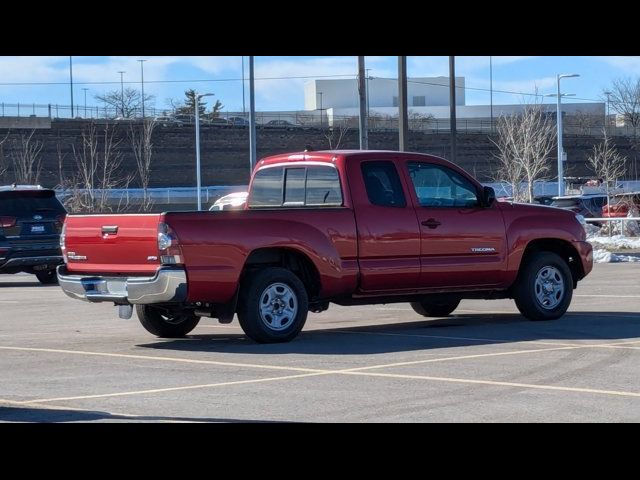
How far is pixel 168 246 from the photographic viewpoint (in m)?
12.1

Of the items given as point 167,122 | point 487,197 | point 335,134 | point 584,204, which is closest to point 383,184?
point 487,197

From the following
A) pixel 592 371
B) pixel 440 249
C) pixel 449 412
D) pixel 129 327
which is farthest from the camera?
pixel 129 327

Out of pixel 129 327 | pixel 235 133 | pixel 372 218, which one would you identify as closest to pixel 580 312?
pixel 372 218

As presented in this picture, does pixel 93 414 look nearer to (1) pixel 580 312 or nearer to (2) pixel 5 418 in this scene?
(2) pixel 5 418

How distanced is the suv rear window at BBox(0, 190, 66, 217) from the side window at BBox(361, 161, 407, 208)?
412 inches

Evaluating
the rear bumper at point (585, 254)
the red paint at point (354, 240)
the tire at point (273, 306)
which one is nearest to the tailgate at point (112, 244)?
the red paint at point (354, 240)

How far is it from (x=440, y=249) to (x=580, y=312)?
2949mm

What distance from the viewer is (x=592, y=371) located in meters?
10.5

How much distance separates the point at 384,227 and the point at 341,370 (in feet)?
9.65

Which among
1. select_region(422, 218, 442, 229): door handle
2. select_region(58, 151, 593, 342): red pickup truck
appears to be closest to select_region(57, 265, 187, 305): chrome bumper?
select_region(58, 151, 593, 342): red pickup truck

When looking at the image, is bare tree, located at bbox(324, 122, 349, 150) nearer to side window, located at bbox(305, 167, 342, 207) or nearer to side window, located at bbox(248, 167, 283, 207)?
side window, located at bbox(248, 167, 283, 207)

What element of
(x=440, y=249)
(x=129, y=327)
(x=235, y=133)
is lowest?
(x=129, y=327)

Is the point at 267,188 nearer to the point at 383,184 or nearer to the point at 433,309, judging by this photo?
the point at 383,184

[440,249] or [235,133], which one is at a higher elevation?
[235,133]
